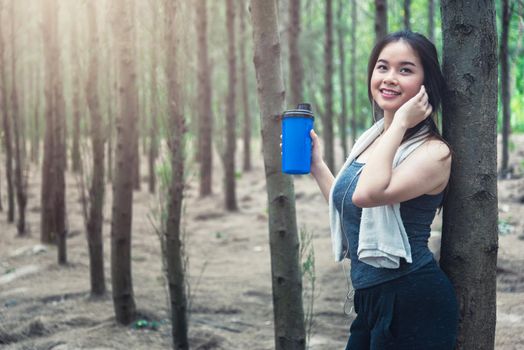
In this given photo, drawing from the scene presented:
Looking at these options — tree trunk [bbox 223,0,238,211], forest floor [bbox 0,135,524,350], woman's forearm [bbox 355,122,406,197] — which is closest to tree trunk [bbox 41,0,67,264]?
forest floor [bbox 0,135,524,350]

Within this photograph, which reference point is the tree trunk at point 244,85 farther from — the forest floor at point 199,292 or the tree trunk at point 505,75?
the tree trunk at point 505,75

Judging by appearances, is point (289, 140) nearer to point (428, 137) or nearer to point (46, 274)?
point (428, 137)

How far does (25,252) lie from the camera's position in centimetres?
750

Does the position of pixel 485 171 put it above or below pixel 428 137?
below

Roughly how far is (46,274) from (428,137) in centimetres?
569

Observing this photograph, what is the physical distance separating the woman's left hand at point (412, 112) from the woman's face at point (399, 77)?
8 cm

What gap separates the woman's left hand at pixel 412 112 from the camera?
5.92 ft

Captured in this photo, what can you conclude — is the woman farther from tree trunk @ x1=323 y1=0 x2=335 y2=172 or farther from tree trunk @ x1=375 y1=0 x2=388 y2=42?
tree trunk @ x1=323 y1=0 x2=335 y2=172

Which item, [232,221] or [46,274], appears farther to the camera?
[232,221]

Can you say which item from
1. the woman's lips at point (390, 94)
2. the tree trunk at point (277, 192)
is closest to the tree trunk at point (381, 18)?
the tree trunk at point (277, 192)

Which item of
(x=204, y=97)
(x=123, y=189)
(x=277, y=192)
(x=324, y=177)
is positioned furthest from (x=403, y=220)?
(x=204, y=97)

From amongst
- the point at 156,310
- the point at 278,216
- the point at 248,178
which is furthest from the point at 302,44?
the point at 278,216

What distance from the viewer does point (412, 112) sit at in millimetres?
1810

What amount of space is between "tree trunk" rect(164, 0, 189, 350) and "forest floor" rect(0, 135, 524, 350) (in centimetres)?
23
